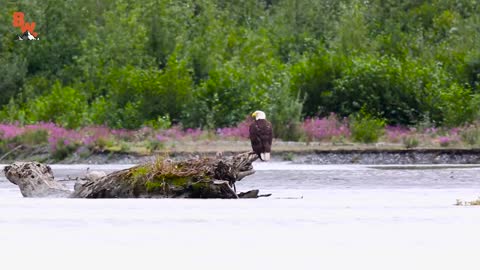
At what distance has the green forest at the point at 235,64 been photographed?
154ft

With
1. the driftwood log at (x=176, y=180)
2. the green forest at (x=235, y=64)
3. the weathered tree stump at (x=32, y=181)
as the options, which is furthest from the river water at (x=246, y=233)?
the green forest at (x=235, y=64)

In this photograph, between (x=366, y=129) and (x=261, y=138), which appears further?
(x=366, y=129)

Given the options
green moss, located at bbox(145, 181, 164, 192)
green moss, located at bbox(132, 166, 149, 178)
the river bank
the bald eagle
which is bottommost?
the river bank

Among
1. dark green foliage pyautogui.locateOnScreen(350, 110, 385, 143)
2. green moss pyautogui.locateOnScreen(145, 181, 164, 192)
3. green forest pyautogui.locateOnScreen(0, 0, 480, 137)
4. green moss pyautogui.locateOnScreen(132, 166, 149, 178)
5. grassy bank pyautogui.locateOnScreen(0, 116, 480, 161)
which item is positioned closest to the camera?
green moss pyautogui.locateOnScreen(145, 181, 164, 192)

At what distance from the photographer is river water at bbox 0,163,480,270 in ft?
37.1

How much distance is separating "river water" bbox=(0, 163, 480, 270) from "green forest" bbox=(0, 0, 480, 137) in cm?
2585

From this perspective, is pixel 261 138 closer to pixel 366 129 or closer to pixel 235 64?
pixel 366 129

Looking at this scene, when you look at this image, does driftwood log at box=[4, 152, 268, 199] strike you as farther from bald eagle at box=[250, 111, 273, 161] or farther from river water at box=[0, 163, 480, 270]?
bald eagle at box=[250, 111, 273, 161]

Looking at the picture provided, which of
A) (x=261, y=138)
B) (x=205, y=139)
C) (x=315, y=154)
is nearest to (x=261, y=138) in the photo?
(x=261, y=138)

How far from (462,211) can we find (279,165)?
20141mm

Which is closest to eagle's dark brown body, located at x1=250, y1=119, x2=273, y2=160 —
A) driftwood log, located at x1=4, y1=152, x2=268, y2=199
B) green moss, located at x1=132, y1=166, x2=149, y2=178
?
driftwood log, located at x1=4, y1=152, x2=268, y2=199

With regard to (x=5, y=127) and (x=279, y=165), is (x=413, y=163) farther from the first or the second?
(x=5, y=127)

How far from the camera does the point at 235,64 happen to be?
54.4 m

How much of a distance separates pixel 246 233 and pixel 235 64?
41.0m
